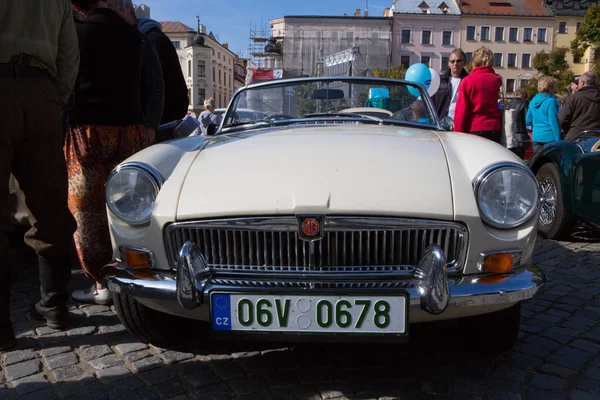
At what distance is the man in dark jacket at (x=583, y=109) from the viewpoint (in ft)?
19.7

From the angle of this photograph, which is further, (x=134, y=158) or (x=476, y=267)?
(x=134, y=158)

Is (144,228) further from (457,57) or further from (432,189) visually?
(457,57)

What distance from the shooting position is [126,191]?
2.18 metres

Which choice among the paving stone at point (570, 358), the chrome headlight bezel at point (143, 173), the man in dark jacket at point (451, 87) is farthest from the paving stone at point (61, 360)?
the man in dark jacket at point (451, 87)

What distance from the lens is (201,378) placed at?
2203mm

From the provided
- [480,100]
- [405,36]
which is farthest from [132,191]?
[405,36]

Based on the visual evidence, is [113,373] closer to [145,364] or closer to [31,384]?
[145,364]

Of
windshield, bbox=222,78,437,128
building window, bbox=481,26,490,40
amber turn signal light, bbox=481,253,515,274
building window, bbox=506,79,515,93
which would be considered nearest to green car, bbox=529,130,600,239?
windshield, bbox=222,78,437,128

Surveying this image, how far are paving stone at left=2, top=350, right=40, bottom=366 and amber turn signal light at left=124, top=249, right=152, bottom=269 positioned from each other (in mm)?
758

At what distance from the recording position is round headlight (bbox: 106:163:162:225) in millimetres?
2121

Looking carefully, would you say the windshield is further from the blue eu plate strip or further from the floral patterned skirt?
the blue eu plate strip

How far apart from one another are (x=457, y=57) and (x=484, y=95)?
3.31 feet

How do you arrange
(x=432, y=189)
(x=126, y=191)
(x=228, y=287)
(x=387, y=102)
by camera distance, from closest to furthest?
(x=228, y=287), (x=432, y=189), (x=126, y=191), (x=387, y=102)

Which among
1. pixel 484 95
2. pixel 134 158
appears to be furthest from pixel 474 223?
pixel 484 95
